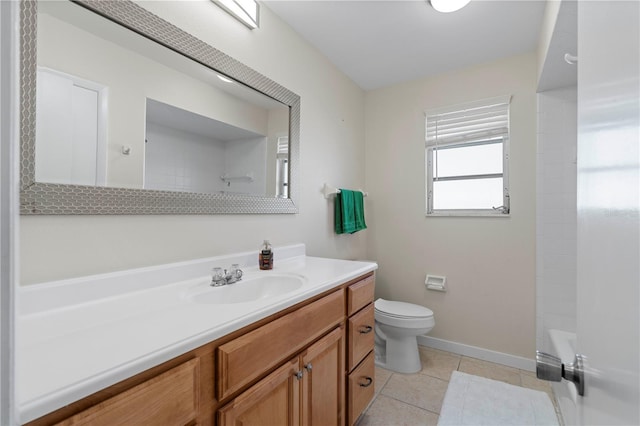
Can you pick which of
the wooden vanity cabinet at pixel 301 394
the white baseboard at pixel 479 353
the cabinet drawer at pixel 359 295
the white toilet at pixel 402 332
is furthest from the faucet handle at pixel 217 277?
the white baseboard at pixel 479 353

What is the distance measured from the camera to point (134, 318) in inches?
31.9

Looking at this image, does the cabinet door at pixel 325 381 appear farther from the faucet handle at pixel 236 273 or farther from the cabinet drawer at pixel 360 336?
the faucet handle at pixel 236 273

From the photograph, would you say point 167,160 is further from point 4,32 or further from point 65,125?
point 4,32

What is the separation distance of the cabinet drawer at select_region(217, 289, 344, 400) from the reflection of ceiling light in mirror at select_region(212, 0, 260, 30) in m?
1.47

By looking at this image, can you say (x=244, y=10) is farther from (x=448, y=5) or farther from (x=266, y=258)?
(x=266, y=258)

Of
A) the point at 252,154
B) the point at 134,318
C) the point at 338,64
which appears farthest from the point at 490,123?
the point at 134,318

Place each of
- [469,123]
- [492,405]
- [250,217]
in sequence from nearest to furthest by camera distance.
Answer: [250,217] → [492,405] → [469,123]

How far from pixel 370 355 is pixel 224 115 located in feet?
4.99

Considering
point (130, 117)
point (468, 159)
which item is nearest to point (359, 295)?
point (130, 117)

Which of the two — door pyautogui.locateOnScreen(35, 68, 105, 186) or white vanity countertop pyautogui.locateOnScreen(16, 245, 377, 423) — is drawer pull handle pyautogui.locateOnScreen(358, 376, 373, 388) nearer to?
white vanity countertop pyautogui.locateOnScreen(16, 245, 377, 423)

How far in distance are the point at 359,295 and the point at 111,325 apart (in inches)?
41.9

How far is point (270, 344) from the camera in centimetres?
94

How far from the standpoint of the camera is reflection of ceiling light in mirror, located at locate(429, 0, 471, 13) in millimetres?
1610

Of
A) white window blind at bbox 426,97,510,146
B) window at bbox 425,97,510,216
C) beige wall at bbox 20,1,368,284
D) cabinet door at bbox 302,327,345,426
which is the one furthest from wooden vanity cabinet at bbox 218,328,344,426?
white window blind at bbox 426,97,510,146
